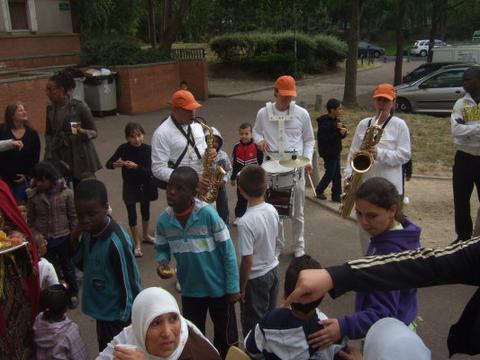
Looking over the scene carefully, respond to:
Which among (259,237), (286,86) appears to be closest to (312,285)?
(259,237)

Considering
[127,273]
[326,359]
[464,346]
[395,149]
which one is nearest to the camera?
[464,346]

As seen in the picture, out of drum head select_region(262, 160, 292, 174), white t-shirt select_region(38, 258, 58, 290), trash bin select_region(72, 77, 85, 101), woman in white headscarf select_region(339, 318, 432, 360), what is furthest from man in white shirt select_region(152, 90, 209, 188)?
trash bin select_region(72, 77, 85, 101)

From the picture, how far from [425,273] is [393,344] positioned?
0.57 metres

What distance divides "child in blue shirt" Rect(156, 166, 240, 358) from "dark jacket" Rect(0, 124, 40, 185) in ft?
9.76

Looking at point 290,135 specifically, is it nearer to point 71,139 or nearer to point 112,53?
point 71,139

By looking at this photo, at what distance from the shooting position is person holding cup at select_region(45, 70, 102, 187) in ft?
19.6

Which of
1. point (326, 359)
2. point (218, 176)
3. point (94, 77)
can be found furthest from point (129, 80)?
point (326, 359)

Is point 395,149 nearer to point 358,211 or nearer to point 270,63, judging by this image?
point 358,211

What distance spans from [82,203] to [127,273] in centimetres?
56

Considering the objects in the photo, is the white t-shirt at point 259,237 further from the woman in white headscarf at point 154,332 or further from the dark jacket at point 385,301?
the woman in white headscarf at point 154,332

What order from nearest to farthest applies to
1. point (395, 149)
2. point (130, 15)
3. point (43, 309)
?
point (43, 309)
point (395, 149)
point (130, 15)

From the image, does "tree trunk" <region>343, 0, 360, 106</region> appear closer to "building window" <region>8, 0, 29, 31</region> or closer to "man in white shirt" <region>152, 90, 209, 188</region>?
"building window" <region>8, 0, 29, 31</region>

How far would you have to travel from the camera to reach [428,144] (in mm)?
11773

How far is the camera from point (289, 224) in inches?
283
